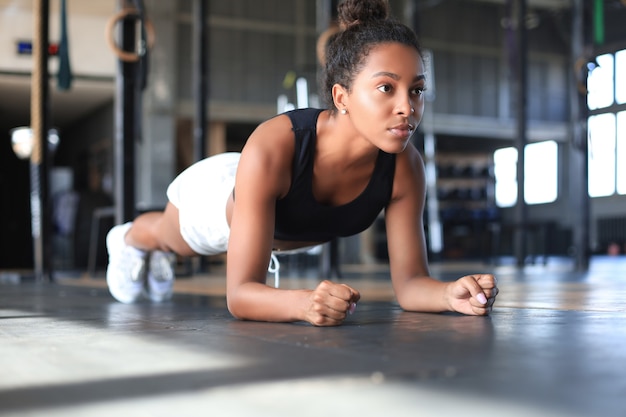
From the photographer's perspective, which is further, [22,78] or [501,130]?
[501,130]

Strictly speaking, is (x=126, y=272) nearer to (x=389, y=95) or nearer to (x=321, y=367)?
(x=389, y=95)

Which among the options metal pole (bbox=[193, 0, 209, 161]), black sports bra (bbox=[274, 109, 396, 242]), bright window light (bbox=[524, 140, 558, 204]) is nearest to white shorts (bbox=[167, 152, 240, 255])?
black sports bra (bbox=[274, 109, 396, 242])

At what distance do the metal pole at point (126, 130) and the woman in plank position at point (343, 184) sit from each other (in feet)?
6.57

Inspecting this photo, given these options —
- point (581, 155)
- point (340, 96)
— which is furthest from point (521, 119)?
point (340, 96)

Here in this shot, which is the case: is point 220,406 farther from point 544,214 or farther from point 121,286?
point 544,214

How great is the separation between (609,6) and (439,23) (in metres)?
2.97

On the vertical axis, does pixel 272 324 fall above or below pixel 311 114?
below

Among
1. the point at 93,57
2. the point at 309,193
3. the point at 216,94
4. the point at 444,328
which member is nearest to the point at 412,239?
the point at 309,193

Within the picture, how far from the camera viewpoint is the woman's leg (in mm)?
2193

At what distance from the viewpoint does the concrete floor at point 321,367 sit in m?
0.70

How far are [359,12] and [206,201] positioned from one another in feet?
2.16

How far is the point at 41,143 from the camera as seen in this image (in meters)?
4.36

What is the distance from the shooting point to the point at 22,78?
9.14 m

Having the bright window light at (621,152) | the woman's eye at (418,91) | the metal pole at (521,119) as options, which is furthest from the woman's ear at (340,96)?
the bright window light at (621,152)
